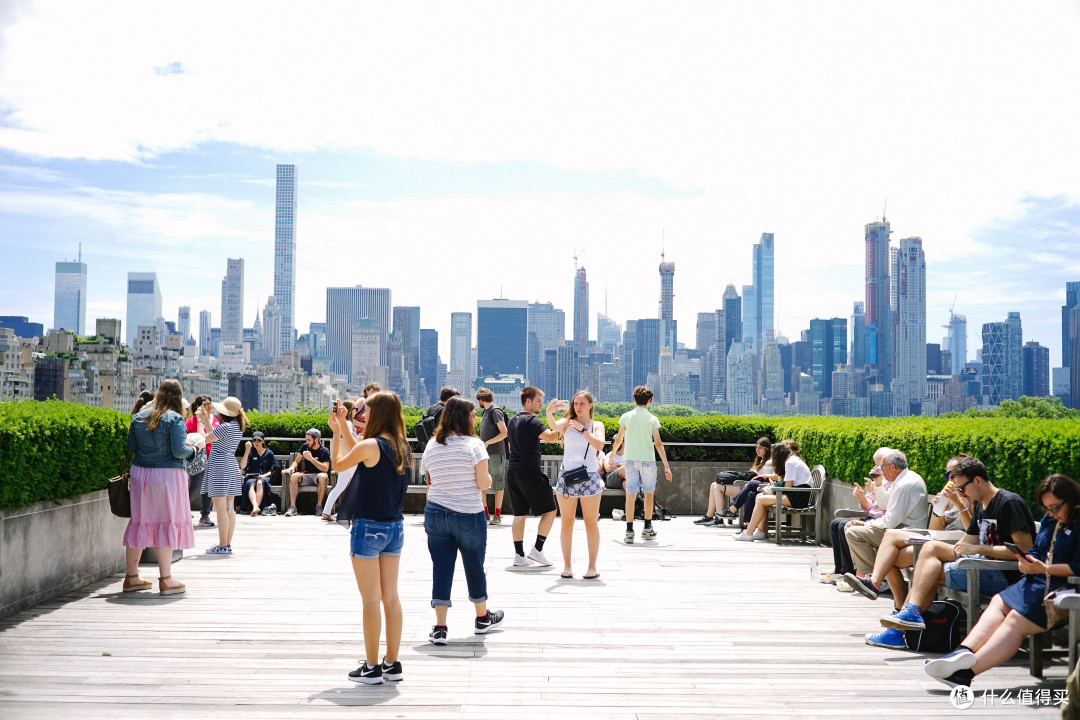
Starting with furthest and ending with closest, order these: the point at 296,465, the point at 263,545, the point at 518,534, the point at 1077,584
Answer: the point at 296,465, the point at 263,545, the point at 518,534, the point at 1077,584

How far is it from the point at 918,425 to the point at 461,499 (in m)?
6.13

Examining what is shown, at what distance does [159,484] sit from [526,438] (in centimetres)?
346

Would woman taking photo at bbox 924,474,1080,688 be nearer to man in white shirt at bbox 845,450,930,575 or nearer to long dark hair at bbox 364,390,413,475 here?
man in white shirt at bbox 845,450,930,575

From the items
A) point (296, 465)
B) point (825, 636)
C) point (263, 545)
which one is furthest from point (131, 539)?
point (296, 465)

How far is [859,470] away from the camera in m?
11.2

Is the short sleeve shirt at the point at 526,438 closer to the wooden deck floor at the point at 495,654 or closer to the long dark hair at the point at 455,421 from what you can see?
the wooden deck floor at the point at 495,654

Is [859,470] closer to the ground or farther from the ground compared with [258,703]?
farther from the ground

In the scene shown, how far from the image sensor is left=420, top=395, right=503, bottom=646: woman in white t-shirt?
6152mm

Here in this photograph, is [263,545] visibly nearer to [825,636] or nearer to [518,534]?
[518,534]

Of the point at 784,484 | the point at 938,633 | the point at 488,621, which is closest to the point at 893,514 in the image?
the point at 938,633

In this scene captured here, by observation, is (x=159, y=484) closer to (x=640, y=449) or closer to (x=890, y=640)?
(x=640, y=449)

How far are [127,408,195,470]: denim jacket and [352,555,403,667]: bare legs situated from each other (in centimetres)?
320

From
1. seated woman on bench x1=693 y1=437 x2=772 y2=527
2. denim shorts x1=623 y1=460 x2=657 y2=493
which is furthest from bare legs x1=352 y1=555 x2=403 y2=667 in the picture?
seated woman on bench x1=693 y1=437 x2=772 y2=527

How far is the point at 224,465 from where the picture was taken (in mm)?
10109
